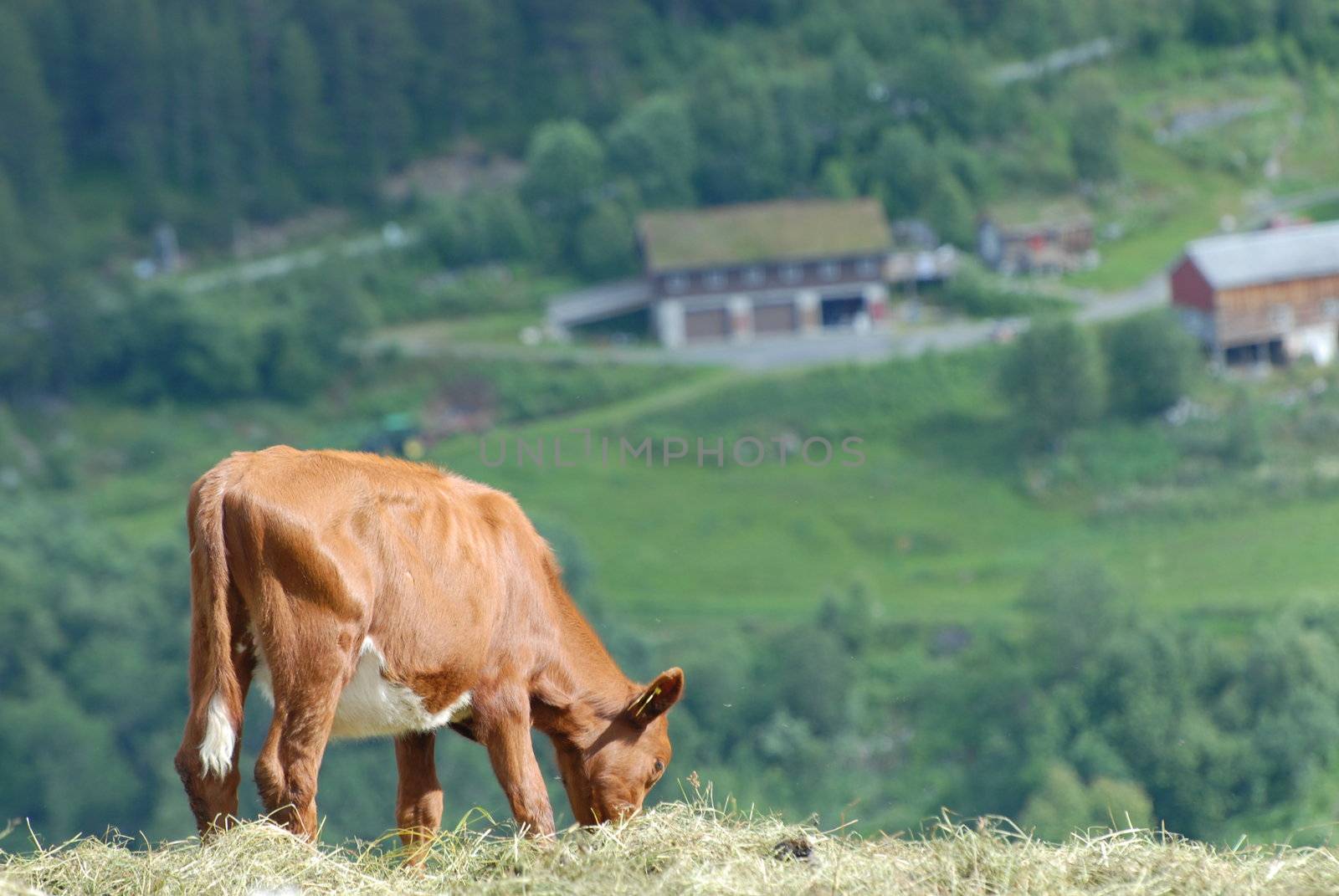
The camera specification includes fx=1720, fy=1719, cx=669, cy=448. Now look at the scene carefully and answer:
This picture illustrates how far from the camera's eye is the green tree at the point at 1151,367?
67.1 metres

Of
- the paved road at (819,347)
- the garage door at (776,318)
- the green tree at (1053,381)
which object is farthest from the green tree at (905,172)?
the green tree at (1053,381)

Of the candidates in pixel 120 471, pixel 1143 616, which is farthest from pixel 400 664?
pixel 120 471

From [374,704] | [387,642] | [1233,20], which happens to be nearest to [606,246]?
[1233,20]

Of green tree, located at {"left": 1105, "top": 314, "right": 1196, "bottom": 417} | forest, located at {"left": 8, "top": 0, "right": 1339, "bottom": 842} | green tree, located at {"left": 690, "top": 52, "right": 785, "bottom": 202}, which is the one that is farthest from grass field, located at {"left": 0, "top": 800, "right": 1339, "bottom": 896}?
green tree, located at {"left": 690, "top": 52, "right": 785, "bottom": 202}

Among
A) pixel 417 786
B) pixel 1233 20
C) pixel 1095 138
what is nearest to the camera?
pixel 417 786

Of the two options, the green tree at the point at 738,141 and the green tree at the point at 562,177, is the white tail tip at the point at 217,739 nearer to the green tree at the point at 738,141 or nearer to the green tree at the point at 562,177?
the green tree at the point at 562,177

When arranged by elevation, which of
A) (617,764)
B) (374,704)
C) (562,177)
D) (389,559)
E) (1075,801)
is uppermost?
(562,177)

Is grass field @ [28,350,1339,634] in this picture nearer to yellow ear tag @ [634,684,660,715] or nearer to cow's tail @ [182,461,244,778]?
yellow ear tag @ [634,684,660,715]

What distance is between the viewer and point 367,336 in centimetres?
7706

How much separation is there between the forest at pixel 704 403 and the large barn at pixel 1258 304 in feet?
11.4

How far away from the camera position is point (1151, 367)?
6744cm

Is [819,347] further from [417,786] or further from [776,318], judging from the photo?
[417,786]

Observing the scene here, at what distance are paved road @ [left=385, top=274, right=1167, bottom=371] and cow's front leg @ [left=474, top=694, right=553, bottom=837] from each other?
206 ft

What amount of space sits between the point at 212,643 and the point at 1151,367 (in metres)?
63.0
